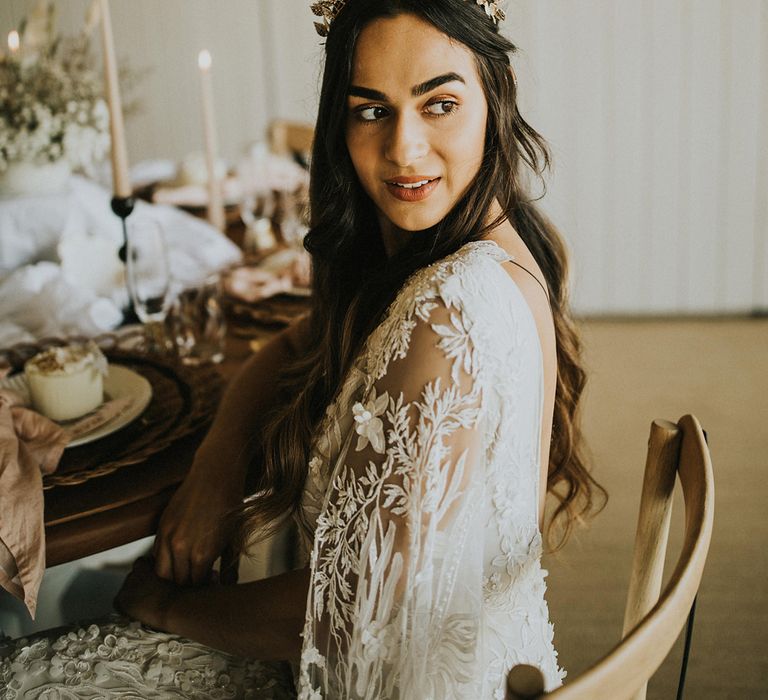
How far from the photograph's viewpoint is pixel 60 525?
3.41ft

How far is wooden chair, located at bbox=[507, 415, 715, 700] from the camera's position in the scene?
23.0 inches

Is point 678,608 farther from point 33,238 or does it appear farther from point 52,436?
point 33,238

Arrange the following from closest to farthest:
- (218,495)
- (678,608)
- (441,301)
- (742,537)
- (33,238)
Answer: (678,608), (441,301), (218,495), (33,238), (742,537)

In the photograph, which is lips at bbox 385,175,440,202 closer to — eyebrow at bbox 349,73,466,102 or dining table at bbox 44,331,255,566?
eyebrow at bbox 349,73,466,102

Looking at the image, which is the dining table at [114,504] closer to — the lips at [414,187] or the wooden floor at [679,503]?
the lips at [414,187]

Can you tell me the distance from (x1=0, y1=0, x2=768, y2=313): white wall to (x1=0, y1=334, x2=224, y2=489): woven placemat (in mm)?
2989

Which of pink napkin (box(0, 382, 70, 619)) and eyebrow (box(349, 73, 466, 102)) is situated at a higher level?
eyebrow (box(349, 73, 466, 102))

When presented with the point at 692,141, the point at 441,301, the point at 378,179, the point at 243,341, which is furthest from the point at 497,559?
the point at 692,141

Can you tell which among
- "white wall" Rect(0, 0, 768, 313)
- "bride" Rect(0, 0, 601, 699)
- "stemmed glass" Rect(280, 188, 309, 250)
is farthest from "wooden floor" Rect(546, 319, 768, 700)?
"bride" Rect(0, 0, 601, 699)

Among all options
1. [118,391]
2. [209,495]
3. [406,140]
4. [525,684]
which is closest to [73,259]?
[118,391]

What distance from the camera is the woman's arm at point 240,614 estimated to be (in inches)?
42.1

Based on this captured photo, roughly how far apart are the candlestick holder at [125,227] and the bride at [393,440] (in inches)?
17.3

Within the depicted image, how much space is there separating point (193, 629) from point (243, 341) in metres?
0.73

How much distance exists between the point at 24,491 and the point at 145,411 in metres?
0.30
